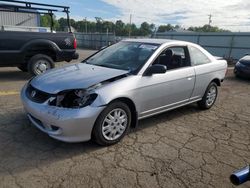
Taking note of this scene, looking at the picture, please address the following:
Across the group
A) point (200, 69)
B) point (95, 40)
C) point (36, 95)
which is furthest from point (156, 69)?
point (95, 40)

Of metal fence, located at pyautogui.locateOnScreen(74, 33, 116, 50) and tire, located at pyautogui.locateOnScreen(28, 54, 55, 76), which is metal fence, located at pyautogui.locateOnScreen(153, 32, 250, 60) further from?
tire, located at pyautogui.locateOnScreen(28, 54, 55, 76)

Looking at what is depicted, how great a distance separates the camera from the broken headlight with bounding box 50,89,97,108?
11.0 feet

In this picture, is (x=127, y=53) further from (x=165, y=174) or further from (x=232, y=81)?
(x=232, y=81)

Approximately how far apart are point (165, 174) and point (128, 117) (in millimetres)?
1062

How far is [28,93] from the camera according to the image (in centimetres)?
390

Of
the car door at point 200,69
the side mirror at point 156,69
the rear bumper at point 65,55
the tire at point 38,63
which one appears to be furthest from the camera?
the rear bumper at point 65,55

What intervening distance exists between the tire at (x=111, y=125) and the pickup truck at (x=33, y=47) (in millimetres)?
4823

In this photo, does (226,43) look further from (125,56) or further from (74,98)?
(74,98)

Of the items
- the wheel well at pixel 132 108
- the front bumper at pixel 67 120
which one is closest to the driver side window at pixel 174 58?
the wheel well at pixel 132 108

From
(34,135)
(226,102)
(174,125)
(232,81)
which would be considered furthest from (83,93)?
(232,81)

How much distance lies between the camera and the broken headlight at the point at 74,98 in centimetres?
334

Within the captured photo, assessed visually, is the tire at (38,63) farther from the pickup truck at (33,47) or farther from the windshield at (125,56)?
the windshield at (125,56)

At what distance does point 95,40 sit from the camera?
34.8 metres

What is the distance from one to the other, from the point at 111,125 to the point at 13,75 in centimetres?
609
